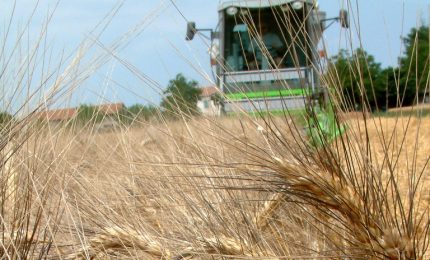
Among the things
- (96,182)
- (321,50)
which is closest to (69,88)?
(321,50)

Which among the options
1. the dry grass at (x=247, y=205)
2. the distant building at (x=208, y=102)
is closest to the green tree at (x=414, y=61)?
the dry grass at (x=247, y=205)

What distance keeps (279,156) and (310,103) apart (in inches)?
5.5

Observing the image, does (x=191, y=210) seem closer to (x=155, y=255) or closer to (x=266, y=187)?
(x=155, y=255)

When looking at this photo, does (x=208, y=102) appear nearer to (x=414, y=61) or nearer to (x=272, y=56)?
(x=272, y=56)

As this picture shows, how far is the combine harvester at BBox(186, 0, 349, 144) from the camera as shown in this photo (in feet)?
3.98

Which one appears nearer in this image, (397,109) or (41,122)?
(397,109)

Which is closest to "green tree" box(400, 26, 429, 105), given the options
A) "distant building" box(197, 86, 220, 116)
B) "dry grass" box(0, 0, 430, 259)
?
"dry grass" box(0, 0, 430, 259)

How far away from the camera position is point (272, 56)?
1.94m

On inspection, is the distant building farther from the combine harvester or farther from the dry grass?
the dry grass

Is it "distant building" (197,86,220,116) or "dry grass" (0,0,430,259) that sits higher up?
"distant building" (197,86,220,116)

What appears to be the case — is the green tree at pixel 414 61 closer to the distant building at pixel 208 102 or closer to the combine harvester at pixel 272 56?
the combine harvester at pixel 272 56

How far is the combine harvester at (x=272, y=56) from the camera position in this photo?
1213 mm

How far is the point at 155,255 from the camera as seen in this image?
4.99 ft

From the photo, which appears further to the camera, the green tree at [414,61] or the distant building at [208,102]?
the distant building at [208,102]
